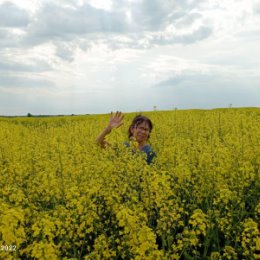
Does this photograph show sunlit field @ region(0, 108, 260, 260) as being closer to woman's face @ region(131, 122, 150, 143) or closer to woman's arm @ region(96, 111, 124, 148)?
woman's arm @ region(96, 111, 124, 148)

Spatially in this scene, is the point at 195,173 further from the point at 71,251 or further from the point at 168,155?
the point at 71,251

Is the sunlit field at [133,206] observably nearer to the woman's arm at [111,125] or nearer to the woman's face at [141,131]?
the woman's arm at [111,125]

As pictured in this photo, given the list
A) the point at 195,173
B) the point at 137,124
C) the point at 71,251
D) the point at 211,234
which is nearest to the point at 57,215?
the point at 71,251

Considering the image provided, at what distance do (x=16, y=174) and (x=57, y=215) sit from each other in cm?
238

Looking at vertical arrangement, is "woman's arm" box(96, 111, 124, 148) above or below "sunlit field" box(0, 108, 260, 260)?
above

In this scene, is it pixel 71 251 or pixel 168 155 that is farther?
pixel 168 155

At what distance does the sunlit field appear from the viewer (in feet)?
11.8

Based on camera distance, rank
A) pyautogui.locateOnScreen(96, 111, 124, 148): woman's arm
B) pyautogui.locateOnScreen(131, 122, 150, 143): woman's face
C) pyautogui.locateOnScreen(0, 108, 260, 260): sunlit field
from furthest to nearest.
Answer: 1. pyautogui.locateOnScreen(96, 111, 124, 148): woman's arm
2. pyautogui.locateOnScreen(131, 122, 150, 143): woman's face
3. pyautogui.locateOnScreen(0, 108, 260, 260): sunlit field

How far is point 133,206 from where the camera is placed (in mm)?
4254

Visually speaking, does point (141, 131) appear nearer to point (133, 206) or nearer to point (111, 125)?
point (111, 125)

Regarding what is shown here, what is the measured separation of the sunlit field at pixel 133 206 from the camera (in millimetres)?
3607

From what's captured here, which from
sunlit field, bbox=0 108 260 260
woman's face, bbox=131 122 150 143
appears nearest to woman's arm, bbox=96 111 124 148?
sunlit field, bbox=0 108 260 260

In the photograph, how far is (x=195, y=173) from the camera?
591cm

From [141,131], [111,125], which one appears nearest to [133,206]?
[141,131]
